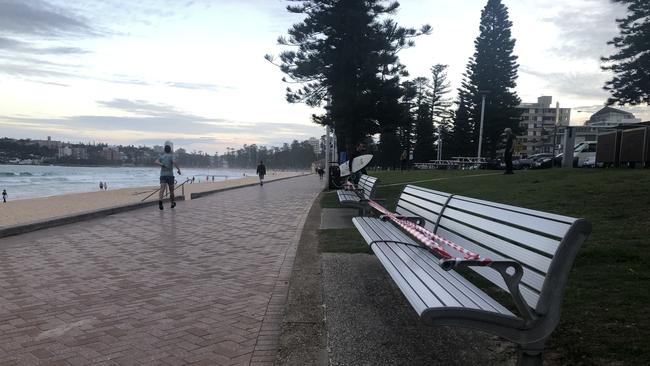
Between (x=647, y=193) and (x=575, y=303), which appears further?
(x=647, y=193)

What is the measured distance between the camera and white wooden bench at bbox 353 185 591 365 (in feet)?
7.75

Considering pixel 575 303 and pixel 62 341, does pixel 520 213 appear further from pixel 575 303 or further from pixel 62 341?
pixel 62 341

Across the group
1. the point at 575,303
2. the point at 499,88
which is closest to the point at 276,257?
the point at 575,303

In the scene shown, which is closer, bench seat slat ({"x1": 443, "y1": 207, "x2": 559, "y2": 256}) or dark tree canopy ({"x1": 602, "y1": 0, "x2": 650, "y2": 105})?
bench seat slat ({"x1": 443, "y1": 207, "x2": 559, "y2": 256})

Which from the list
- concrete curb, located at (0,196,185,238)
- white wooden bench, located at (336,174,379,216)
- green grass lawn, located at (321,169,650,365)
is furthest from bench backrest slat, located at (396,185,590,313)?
concrete curb, located at (0,196,185,238)

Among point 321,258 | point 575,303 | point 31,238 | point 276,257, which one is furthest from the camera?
point 31,238

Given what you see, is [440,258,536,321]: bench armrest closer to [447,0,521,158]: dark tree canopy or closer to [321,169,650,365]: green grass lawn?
[321,169,650,365]: green grass lawn

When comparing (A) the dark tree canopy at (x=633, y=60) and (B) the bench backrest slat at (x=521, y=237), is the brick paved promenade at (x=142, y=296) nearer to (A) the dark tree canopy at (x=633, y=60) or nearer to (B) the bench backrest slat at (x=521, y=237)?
(B) the bench backrest slat at (x=521, y=237)

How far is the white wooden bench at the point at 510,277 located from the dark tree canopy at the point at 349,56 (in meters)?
15.3

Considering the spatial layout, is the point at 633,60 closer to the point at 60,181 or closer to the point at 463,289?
the point at 463,289

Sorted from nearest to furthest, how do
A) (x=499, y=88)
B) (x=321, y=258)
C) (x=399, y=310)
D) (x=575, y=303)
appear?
1. (x=575, y=303)
2. (x=399, y=310)
3. (x=321, y=258)
4. (x=499, y=88)

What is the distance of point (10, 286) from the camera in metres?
4.74

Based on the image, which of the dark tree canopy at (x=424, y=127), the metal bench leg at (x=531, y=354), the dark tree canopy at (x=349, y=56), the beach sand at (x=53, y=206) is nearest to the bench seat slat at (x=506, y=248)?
the metal bench leg at (x=531, y=354)

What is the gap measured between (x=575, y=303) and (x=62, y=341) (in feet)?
12.4
